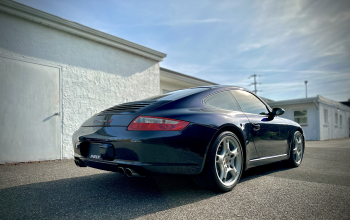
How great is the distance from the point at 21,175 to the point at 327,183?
179 inches

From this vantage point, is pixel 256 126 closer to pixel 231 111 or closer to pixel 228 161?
pixel 231 111

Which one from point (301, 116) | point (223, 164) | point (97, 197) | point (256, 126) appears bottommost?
point (97, 197)

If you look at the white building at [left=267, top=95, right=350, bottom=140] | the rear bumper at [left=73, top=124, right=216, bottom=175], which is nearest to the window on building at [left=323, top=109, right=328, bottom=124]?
the white building at [left=267, top=95, right=350, bottom=140]

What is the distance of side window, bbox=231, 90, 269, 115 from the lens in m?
3.59

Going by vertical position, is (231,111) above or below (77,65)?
below

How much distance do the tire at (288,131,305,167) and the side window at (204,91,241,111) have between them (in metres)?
1.77

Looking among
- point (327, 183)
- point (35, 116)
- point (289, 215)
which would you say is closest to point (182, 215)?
point (289, 215)

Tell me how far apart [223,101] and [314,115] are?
62.6ft

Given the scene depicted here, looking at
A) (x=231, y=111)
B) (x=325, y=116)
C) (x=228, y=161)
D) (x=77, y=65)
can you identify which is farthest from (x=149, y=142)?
(x=325, y=116)

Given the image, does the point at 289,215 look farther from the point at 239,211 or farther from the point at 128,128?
the point at 128,128

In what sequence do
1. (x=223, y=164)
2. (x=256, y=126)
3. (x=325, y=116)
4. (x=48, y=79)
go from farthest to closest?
1. (x=325, y=116)
2. (x=48, y=79)
3. (x=256, y=126)
4. (x=223, y=164)

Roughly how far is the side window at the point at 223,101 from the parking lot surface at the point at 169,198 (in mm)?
1023

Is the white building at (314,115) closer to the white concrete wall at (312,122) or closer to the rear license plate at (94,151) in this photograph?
the white concrete wall at (312,122)

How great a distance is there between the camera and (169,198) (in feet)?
8.61
